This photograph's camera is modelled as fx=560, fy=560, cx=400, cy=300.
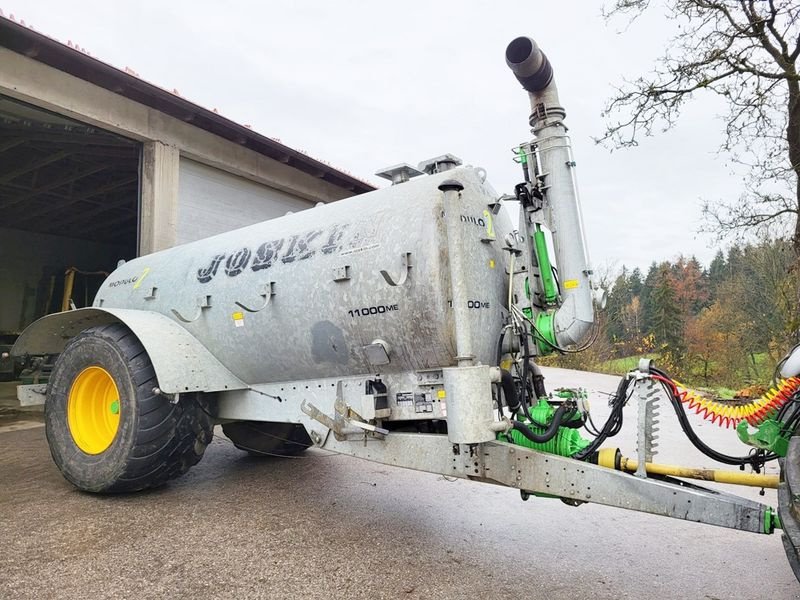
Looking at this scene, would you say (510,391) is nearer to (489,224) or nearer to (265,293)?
(489,224)

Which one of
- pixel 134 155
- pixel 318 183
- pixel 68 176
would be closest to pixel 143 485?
pixel 318 183

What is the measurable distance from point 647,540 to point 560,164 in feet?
8.01

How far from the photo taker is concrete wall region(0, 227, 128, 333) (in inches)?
649

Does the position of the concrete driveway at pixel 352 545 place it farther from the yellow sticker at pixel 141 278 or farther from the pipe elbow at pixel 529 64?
the pipe elbow at pixel 529 64

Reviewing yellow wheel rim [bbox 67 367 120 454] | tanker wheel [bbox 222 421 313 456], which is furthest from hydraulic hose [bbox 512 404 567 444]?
yellow wheel rim [bbox 67 367 120 454]

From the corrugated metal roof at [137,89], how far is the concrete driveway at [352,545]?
4680 mm

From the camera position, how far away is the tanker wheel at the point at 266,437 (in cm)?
546

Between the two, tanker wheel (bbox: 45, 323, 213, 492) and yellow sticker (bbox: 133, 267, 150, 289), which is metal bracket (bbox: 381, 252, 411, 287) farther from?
yellow sticker (bbox: 133, 267, 150, 289)

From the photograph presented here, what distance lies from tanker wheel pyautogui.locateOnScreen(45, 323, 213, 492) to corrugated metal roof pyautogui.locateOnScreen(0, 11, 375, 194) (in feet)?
12.5

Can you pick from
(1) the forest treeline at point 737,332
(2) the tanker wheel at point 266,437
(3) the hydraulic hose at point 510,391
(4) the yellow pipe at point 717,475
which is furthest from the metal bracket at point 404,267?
(1) the forest treeline at point 737,332

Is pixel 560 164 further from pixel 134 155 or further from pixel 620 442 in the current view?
pixel 134 155

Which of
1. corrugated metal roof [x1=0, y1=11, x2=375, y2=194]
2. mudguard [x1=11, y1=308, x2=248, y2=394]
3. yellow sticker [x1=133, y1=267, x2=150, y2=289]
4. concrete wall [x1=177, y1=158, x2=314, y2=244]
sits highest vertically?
corrugated metal roof [x1=0, y1=11, x2=375, y2=194]

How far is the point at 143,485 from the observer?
421cm

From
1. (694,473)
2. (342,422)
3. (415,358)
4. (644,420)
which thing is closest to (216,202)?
(342,422)
